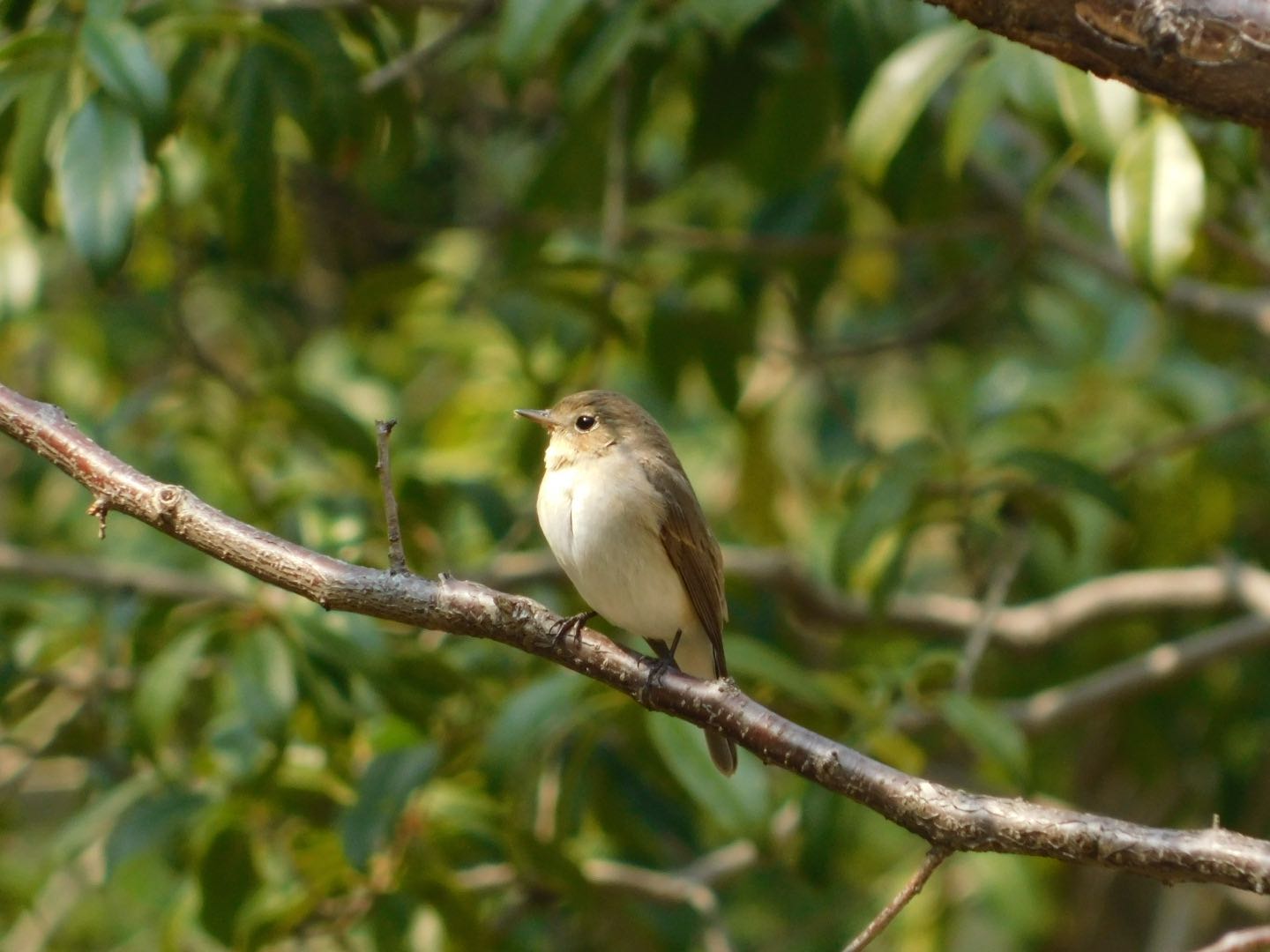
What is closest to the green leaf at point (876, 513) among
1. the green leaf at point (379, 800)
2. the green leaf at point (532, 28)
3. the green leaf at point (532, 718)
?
the green leaf at point (532, 718)

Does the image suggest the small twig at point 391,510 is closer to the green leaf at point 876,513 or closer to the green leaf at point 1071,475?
the green leaf at point 876,513

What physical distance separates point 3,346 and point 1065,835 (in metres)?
5.32

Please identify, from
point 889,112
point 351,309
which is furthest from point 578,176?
point 889,112

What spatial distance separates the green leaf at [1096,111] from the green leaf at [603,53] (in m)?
1.11

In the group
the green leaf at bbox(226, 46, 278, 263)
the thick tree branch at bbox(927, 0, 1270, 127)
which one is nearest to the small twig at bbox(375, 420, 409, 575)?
the thick tree branch at bbox(927, 0, 1270, 127)

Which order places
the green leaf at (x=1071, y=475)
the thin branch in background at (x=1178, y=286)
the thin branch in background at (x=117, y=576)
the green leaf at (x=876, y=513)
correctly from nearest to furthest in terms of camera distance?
the green leaf at (x=1071, y=475)
the green leaf at (x=876, y=513)
the thin branch in background at (x=117, y=576)
the thin branch in background at (x=1178, y=286)

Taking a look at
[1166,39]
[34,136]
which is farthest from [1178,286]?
[34,136]

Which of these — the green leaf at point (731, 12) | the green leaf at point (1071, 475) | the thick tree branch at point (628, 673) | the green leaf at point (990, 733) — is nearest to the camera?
the thick tree branch at point (628, 673)

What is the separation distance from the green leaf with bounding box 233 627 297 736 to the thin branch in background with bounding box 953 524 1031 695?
1.84 meters

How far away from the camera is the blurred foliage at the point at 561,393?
4.00 metres

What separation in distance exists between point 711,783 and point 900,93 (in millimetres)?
1804

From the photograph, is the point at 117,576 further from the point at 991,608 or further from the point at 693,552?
the point at 991,608

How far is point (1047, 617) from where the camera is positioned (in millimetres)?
5203

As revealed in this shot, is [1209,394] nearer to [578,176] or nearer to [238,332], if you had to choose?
[578,176]
